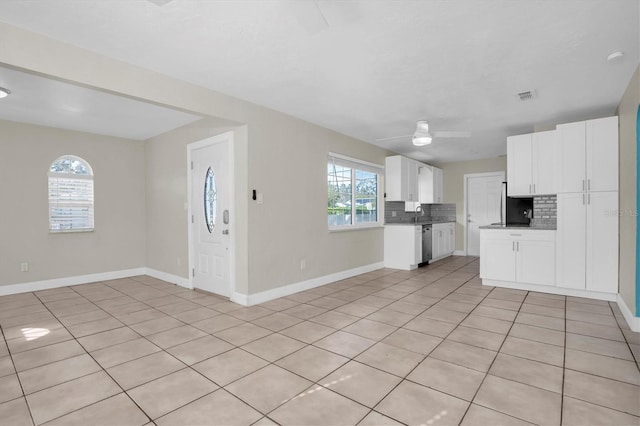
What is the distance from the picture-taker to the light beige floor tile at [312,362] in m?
2.29

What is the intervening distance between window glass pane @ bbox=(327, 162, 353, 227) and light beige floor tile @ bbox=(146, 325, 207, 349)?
2.76 meters

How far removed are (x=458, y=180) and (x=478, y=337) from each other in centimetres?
616

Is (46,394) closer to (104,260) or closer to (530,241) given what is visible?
(104,260)

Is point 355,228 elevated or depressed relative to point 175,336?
elevated

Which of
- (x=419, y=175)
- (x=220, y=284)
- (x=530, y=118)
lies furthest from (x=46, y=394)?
(x=419, y=175)

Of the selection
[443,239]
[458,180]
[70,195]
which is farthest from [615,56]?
[70,195]

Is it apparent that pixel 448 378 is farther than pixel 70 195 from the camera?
No

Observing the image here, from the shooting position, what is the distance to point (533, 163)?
465 centimetres

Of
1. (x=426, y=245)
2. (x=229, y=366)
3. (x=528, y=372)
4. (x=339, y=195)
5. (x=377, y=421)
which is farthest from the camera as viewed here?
(x=426, y=245)

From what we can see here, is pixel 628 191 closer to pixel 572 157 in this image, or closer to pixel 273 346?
pixel 572 157

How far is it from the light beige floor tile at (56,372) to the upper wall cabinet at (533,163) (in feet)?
18.3

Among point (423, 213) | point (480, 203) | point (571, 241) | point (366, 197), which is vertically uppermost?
point (366, 197)

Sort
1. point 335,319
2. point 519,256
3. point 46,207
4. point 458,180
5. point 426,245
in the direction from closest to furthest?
point 335,319
point 519,256
point 46,207
point 426,245
point 458,180

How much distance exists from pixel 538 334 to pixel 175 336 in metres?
3.47
